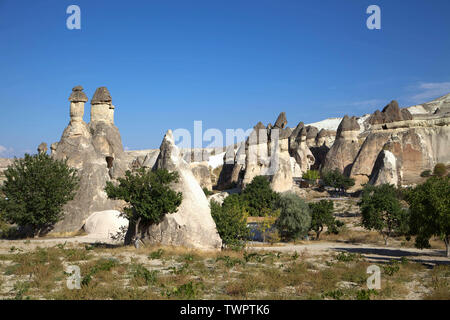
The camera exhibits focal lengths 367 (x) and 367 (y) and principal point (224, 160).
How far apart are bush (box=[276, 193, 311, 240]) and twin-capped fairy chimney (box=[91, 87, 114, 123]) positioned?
562 inches

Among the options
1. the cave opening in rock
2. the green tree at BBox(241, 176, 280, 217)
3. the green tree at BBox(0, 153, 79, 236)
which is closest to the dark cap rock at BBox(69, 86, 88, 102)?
the cave opening in rock

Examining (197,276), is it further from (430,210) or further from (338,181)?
(338,181)

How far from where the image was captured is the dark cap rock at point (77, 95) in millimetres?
23953

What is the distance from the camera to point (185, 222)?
13664mm

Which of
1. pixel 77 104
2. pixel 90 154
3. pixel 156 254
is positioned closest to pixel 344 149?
pixel 90 154

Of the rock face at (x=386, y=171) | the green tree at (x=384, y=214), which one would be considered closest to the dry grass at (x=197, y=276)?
the green tree at (x=384, y=214)

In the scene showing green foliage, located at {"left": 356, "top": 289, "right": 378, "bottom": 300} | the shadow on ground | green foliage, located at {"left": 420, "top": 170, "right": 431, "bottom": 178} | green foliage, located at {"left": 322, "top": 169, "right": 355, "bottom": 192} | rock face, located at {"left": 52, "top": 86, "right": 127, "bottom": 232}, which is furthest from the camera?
green foliage, located at {"left": 322, "top": 169, "right": 355, "bottom": 192}

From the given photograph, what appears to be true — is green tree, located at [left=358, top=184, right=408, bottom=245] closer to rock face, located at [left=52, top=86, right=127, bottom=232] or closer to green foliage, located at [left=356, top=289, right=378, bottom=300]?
green foliage, located at [left=356, top=289, right=378, bottom=300]

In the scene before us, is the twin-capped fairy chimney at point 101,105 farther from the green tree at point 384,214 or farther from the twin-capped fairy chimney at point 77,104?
the green tree at point 384,214

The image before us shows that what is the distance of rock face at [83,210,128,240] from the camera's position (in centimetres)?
2002

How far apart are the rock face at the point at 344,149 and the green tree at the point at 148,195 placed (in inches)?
1420
